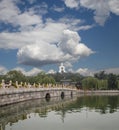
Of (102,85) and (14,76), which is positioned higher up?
(14,76)

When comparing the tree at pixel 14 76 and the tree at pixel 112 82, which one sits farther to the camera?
the tree at pixel 112 82

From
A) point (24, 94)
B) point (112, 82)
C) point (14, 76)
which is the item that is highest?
point (14, 76)

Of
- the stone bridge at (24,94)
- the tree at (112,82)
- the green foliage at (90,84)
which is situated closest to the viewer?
the stone bridge at (24,94)

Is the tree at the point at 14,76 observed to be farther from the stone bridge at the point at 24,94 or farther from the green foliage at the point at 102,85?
the stone bridge at the point at 24,94

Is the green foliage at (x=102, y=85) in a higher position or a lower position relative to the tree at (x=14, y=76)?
lower

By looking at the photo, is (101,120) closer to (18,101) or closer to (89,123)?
(89,123)

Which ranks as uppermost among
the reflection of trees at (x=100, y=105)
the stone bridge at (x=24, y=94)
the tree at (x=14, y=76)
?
the tree at (x=14, y=76)

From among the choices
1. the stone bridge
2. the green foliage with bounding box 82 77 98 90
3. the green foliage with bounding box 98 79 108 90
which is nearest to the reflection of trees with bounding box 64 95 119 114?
the stone bridge

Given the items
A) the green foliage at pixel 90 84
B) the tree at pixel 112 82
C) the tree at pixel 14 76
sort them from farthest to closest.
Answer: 1. the tree at pixel 112 82
2. the green foliage at pixel 90 84
3. the tree at pixel 14 76

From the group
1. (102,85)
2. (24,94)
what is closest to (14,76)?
(102,85)

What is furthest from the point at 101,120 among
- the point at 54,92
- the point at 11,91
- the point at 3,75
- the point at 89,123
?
the point at 3,75

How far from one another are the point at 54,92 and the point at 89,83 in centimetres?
5545

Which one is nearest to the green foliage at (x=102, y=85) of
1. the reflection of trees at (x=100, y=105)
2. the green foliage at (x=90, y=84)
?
the green foliage at (x=90, y=84)

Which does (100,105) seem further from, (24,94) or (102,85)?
(102,85)
